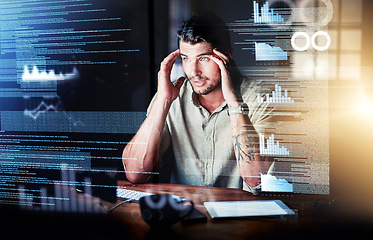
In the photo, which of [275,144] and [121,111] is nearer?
[275,144]

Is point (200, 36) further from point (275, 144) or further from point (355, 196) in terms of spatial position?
point (355, 196)

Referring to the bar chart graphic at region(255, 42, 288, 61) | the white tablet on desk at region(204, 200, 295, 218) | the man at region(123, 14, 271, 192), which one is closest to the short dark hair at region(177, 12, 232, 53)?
the man at region(123, 14, 271, 192)

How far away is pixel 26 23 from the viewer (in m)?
1.62

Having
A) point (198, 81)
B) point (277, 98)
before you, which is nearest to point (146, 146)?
point (198, 81)

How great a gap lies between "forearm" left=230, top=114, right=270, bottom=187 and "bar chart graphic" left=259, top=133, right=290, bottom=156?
0.05ft

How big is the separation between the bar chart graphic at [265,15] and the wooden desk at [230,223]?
647 mm

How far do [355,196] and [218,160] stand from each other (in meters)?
0.52

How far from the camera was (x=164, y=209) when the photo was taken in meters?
1.38

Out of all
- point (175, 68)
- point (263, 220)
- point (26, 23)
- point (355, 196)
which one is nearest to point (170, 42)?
point (175, 68)

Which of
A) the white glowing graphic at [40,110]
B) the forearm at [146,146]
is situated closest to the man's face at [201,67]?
the forearm at [146,146]

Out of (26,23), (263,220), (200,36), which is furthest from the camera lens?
(26,23)

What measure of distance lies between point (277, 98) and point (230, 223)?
49cm

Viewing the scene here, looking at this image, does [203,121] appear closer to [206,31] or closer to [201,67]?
[201,67]

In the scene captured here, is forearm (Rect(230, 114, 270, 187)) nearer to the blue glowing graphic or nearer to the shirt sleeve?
the blue glowing graphic
